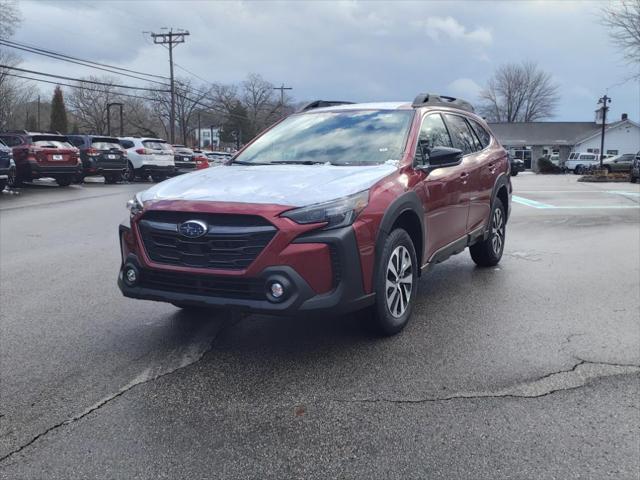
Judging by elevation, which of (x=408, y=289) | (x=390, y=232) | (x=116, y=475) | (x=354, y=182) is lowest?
A: (x=116, y=475)

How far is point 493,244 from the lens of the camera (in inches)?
276

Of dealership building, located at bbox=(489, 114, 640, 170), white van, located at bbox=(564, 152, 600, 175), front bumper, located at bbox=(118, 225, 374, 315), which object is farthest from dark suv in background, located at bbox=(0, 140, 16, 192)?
dealership building, located at bbox=(489, 114, 640, 170)

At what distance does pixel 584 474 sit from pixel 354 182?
2177 millimetres

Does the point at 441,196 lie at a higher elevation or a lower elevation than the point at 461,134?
lower

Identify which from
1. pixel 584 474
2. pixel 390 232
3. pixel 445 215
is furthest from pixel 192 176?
pixel 584 474

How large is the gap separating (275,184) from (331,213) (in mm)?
519

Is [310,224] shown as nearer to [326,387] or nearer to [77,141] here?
[326,387]

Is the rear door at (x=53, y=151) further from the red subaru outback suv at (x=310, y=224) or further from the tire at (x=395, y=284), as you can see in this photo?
the tire at (x=395, y=284)

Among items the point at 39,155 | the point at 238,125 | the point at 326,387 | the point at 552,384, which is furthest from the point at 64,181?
the point at 238,125

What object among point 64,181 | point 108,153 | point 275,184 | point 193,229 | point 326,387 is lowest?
point 326,387

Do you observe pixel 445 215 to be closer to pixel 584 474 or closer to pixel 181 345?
pixel 181 345

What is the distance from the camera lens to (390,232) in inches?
164

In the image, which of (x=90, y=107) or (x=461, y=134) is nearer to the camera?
(x=461, y=134)

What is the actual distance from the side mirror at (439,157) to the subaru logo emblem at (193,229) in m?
1.94
